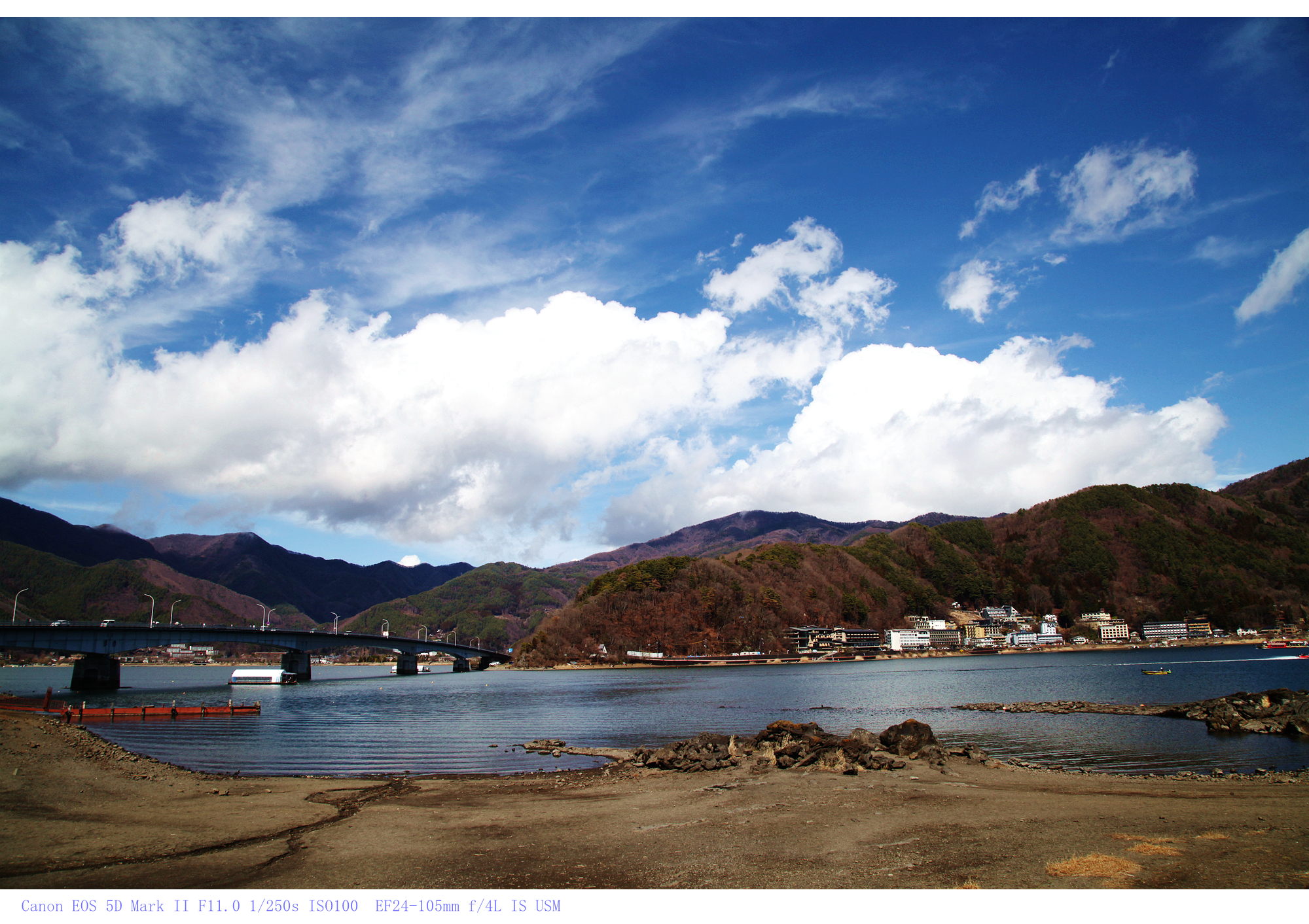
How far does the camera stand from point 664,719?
57.6 m

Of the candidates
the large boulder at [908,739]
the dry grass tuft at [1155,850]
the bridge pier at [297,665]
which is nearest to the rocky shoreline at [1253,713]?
the large boulder at [908,739]

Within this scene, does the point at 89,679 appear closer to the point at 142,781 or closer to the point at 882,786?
the point at 142,781

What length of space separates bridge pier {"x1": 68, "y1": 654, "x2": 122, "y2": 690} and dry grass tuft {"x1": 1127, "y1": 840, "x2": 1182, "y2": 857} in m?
117

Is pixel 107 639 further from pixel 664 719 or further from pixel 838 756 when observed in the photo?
pixel 838 756

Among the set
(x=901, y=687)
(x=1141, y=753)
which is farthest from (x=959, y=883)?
(x=901, y=687)

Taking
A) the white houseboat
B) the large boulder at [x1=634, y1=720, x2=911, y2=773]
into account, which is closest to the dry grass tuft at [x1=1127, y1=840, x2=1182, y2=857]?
the large boulder at [x1=634, y1=720, x2=911, y2=773]

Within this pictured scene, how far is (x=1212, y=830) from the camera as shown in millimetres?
15938

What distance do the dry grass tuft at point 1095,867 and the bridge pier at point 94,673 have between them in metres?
117

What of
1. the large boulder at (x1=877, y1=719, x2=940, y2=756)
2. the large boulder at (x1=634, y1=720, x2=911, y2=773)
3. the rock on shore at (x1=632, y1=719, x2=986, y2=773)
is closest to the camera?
the large boulder at (x1=634, y1=720, x2=911, y2=773)

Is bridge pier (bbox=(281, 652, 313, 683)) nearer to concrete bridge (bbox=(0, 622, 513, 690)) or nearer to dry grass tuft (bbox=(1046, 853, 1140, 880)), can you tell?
concrete bridge (bbox=(0, 622, 513, 690))

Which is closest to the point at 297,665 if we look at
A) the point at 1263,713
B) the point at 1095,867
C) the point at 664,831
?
the point at 664,831

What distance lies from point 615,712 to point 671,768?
36.2 m

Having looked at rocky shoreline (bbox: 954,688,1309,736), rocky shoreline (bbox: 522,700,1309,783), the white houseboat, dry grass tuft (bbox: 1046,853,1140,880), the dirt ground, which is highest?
dry grass tuft (bbox: 1046,853,1140,880)

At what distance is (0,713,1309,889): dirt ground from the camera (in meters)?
13.4
